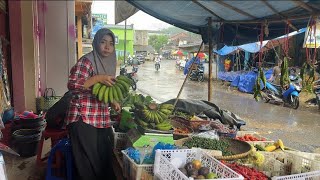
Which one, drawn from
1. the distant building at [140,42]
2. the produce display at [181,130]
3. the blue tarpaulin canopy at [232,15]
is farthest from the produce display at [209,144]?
the distant building at [140,42]

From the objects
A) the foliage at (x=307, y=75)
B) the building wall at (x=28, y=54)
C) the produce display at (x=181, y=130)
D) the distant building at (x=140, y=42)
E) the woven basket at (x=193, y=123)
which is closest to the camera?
the foliage at (x=307, y=75)

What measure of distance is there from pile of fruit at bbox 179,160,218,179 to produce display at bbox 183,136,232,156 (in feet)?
2.45

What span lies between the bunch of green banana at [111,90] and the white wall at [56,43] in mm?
5066

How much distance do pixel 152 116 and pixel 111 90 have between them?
2.53ft

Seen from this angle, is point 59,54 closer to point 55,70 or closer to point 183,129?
point 55,70

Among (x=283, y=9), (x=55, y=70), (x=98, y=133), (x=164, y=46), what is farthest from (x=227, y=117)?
(x=164, y=46)

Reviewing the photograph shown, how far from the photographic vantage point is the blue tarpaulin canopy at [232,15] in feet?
11.4

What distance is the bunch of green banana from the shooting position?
2924 mm

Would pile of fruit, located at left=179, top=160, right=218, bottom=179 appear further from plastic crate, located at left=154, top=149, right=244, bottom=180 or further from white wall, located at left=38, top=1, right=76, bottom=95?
white wall, located at left=38, top=1, right=76, bottom=95

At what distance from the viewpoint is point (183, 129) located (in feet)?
13.9

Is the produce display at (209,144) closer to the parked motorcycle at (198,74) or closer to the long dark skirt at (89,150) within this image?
the long dark skirt at (89,150)

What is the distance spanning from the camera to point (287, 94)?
34.1 ft

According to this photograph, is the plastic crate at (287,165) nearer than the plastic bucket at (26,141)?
Yes

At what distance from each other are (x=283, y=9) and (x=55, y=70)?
591 centimetres
